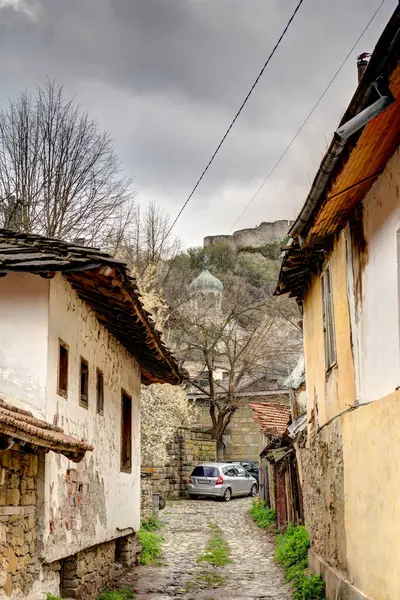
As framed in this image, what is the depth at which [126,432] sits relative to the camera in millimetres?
14266

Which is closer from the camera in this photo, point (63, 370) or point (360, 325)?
point (360, 325)

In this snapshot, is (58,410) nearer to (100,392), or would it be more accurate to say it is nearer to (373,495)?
(100,392)

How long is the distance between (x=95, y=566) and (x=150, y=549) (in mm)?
4560

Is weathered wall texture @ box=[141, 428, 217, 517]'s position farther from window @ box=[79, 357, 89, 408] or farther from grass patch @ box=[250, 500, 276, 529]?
window @ box=[79, 357, 89, 408]

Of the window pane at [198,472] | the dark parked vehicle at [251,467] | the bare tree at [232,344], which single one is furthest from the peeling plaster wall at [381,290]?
the bare tree at [232,344]

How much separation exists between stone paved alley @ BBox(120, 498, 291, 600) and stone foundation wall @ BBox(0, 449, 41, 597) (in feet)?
12.2

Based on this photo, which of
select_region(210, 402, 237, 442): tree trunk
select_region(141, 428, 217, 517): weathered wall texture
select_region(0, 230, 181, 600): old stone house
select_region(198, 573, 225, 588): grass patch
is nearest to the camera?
select_region(0, 230, 181, 600): old stone house

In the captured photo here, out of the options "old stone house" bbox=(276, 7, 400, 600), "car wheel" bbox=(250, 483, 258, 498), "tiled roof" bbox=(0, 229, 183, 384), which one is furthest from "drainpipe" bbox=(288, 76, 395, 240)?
"car wheel" bbox=(250, 483, 258, 498)

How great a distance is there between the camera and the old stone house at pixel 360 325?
5688 millimetres

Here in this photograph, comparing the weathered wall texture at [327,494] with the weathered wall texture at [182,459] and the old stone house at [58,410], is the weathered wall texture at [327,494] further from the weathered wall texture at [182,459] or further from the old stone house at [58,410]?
the weathered wall texture at [182,459]

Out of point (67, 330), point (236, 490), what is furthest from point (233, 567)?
point (236, 490)

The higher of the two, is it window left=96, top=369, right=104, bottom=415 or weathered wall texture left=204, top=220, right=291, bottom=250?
weathered wall texture left=204, top=220, right=291, bottom=250

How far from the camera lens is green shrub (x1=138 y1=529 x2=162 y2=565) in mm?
14469

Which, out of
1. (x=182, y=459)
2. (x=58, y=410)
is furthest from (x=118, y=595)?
(x=182, y=459)
